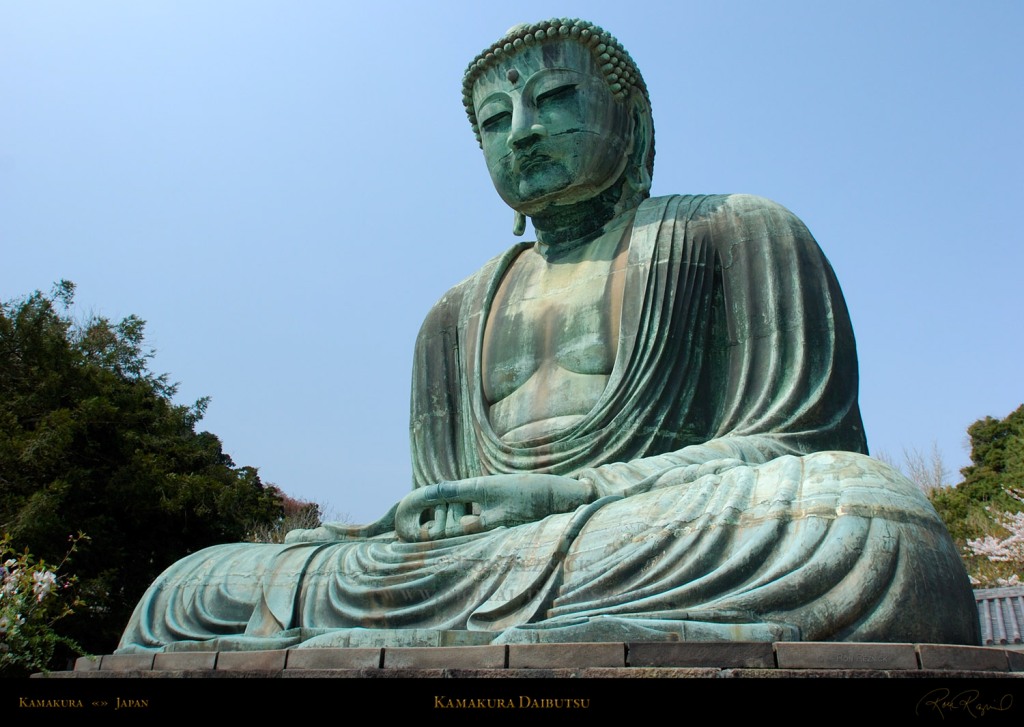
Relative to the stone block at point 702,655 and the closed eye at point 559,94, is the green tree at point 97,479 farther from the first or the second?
the stone block at point 702,655

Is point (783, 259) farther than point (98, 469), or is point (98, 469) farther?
point (98, 469)

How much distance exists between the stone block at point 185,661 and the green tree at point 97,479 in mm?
7535

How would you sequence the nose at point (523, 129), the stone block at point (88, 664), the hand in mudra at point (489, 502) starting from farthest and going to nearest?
the nose at point (523, 129) → the hand in mudra at point (489, 502) → the stone block at point (88, 664)

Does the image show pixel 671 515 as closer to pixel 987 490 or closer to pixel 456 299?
pixel 456 299

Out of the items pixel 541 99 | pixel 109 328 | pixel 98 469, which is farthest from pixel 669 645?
pixel 109 328

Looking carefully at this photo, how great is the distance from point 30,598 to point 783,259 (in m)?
4.70

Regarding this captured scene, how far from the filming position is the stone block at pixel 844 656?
3508mm

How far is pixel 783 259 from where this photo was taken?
6.52m

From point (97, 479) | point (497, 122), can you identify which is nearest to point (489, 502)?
point (497, 122)

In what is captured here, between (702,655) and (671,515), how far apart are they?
1.09 metres

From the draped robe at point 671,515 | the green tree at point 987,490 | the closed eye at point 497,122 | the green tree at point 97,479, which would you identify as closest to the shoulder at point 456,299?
the draped robe at point 671,515

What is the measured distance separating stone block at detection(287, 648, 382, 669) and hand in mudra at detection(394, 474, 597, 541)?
1288mm

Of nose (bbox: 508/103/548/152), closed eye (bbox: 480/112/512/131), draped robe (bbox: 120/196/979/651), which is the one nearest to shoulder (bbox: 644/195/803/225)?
draped robe (bbox: 120/196/979/651)

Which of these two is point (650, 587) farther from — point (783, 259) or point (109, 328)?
point (109, 328)
